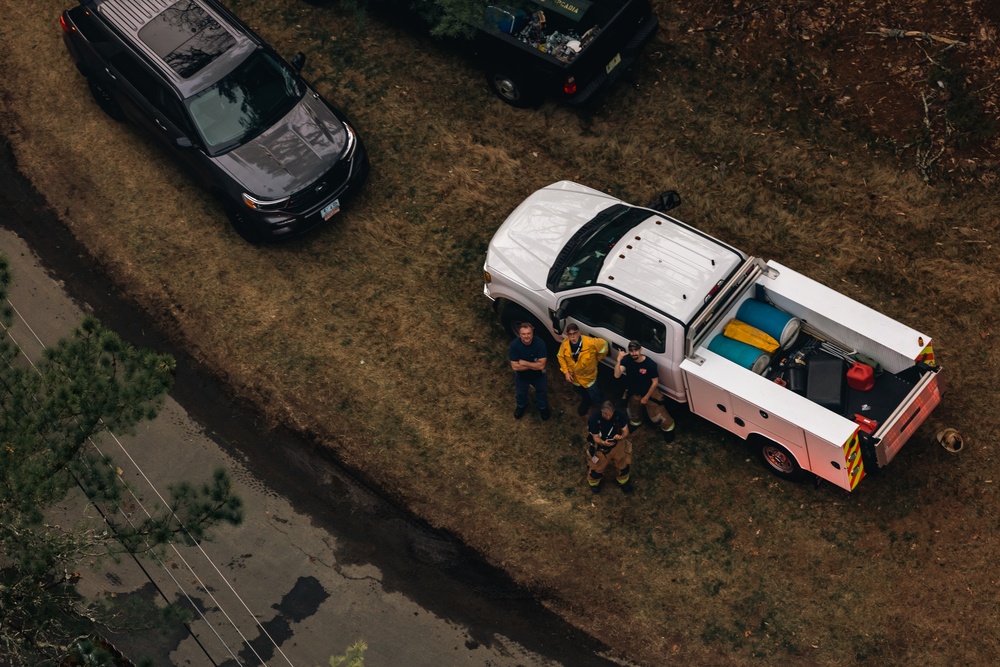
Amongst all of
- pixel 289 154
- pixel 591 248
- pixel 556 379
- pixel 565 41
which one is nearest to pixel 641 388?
pixel 556 379

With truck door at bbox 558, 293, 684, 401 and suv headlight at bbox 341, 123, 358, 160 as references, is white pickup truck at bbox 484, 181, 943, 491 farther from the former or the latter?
suv headlight at bbox 341, 123, 358, 160

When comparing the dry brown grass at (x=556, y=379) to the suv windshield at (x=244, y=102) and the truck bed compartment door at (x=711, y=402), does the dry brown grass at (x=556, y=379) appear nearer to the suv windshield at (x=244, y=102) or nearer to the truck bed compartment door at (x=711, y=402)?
the truck bed compartment door at (x=711, y=402)

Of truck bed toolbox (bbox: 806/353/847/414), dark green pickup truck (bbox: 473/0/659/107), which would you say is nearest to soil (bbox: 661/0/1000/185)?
dark green pickup truck (bbox: 473/0/659/107)

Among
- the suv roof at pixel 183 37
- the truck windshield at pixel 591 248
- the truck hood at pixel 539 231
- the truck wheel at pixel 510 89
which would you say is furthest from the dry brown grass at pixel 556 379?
the suv roof at pixel 183 37

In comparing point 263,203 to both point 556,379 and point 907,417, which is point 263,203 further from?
point 907,417

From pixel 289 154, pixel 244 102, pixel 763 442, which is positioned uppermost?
pixel 763 442

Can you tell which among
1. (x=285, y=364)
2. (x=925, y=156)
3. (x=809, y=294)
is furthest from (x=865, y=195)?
(x=285, y=364)

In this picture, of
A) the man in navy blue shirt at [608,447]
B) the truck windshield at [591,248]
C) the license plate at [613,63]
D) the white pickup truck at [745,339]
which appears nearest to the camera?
the white pickup truck at [745,339]
